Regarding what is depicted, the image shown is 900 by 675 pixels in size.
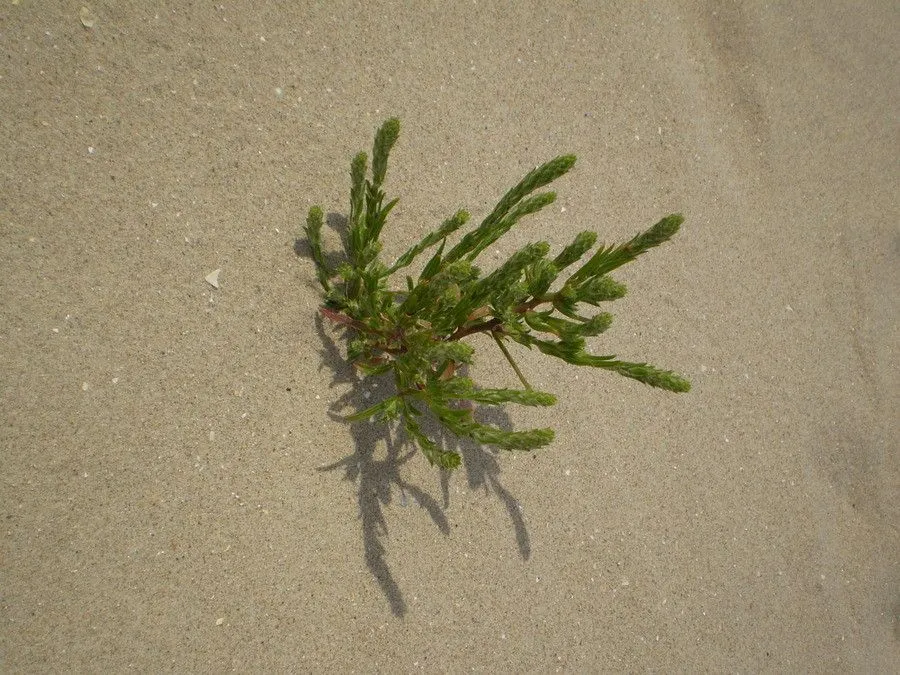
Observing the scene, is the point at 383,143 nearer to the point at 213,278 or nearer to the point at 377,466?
the point at 213,278

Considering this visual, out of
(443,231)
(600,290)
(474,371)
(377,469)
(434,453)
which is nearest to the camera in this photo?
(600,290)

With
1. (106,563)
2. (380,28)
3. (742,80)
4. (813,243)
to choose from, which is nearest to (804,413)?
(813,243)

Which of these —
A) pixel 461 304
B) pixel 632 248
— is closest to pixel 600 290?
pixel 632 248

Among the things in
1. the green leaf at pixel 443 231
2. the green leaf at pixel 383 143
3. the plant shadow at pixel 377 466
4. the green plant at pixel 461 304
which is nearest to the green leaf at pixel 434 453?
the green plant at pixel 461 304

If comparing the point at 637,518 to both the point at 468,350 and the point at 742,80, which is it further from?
the point at 742,80

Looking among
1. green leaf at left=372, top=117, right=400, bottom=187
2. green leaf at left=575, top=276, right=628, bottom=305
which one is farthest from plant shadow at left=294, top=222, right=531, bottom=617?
green leaf at left=575, top=276, right=628, bottom=305

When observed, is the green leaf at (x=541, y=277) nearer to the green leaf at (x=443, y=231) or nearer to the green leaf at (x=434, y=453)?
the green leaf at (x=443, y=231)
